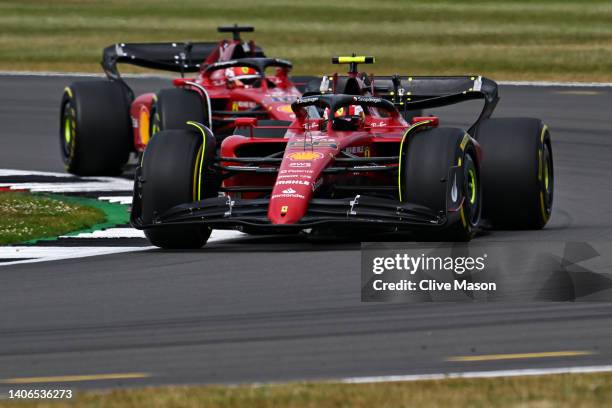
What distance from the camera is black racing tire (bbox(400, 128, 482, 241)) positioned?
41.8 ft

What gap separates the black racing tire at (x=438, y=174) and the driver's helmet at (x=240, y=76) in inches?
273

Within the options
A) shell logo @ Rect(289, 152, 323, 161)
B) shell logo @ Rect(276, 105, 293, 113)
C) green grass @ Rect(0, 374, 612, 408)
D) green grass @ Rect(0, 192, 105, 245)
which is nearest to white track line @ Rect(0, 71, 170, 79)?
shell logo @ Rect(276, 105, 293, 113)

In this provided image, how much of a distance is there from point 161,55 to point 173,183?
29.4 ft

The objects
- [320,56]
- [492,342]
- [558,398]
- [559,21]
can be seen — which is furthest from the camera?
[559,21]

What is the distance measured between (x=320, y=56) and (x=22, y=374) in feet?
104

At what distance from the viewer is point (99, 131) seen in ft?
65.3

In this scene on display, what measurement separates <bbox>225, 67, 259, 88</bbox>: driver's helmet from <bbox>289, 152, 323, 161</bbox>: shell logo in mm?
6806

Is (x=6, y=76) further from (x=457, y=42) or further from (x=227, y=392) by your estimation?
(x=227, y=392)

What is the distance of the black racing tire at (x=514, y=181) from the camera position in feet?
47.0

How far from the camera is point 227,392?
789 cm

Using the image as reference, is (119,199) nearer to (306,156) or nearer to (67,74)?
(306,156)

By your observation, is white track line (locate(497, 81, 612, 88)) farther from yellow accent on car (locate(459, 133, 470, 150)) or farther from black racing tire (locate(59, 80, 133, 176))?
yellow accent on car (locate(459, 133, 470, 150))

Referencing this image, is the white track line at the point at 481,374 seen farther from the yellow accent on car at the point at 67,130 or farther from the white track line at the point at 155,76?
the white track line at the point at 155,76

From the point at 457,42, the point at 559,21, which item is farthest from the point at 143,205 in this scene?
the point at 559,21
